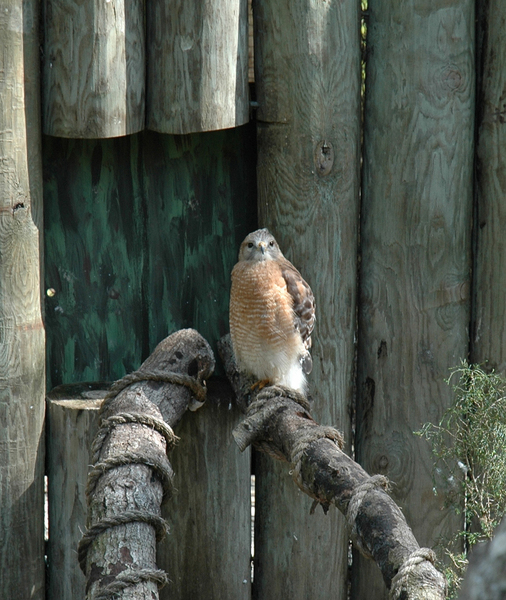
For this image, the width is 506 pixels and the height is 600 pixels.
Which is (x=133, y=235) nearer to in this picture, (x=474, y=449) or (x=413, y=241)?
(x=413, y=241)

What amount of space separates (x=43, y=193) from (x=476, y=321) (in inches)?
82.3

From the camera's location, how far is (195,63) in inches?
125

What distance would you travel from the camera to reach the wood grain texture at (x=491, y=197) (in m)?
3.27

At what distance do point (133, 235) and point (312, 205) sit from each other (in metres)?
0.88

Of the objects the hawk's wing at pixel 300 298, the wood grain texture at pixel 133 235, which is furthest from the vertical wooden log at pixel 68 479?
the hawk's wing at pixel 300 298

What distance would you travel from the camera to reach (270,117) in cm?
339

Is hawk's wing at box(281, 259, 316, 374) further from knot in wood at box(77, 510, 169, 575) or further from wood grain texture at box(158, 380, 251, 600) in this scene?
knot in wood at box(77, 510, 169, 575)

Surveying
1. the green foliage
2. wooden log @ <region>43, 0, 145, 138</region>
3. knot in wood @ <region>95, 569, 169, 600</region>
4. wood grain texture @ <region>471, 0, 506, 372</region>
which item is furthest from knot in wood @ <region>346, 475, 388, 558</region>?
wooden log @ <region>43, 0, 145, 138</region>

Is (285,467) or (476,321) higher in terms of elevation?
(476,321)

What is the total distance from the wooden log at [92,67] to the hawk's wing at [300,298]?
93cm

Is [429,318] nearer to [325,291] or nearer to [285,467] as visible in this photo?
[325,291]

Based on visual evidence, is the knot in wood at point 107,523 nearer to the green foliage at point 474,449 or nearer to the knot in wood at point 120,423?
the knot in wood at point 120,423

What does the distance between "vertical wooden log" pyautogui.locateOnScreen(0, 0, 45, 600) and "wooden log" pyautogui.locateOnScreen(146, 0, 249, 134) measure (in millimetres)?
506

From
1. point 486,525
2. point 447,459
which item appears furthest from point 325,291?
point 486,525
